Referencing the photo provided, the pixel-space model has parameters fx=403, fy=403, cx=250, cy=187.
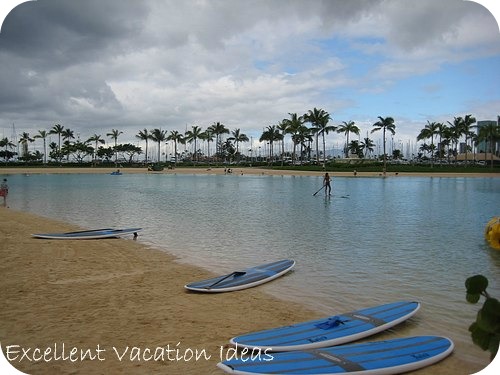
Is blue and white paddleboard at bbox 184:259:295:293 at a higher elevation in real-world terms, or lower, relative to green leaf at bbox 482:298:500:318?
lower

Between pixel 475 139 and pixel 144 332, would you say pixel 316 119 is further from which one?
pixel 144 332

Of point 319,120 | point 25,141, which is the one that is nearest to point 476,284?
point 319,120

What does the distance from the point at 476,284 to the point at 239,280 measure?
6320mm

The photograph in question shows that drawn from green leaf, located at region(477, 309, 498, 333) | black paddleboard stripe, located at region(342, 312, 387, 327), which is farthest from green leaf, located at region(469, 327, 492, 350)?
black paddleboard stripe, located at region(342, 312, 387, 327)

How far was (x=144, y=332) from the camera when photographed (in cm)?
573

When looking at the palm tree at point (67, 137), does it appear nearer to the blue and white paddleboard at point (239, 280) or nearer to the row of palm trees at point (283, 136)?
the row of palm trees at point (283, 136)

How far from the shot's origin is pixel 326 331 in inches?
218

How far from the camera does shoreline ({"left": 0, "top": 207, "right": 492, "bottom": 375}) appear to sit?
4926mm

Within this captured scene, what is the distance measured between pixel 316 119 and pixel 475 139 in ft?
125

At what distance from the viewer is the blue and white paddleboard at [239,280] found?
26.2ft

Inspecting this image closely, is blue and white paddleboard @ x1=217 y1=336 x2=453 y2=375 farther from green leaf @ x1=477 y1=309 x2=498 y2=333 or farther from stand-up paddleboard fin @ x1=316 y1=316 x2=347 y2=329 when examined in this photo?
green leaf @ x1=477 y1=309 x2=498 y2=333

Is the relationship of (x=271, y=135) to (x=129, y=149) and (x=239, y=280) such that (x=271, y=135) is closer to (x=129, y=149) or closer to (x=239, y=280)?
(x=129, y=149)

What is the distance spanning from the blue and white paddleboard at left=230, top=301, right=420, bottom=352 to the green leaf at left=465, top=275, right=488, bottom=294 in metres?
2.93

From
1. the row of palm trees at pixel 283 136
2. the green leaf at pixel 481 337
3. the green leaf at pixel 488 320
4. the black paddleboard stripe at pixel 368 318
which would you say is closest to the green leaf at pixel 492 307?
the green leaf at pixel 488 320
